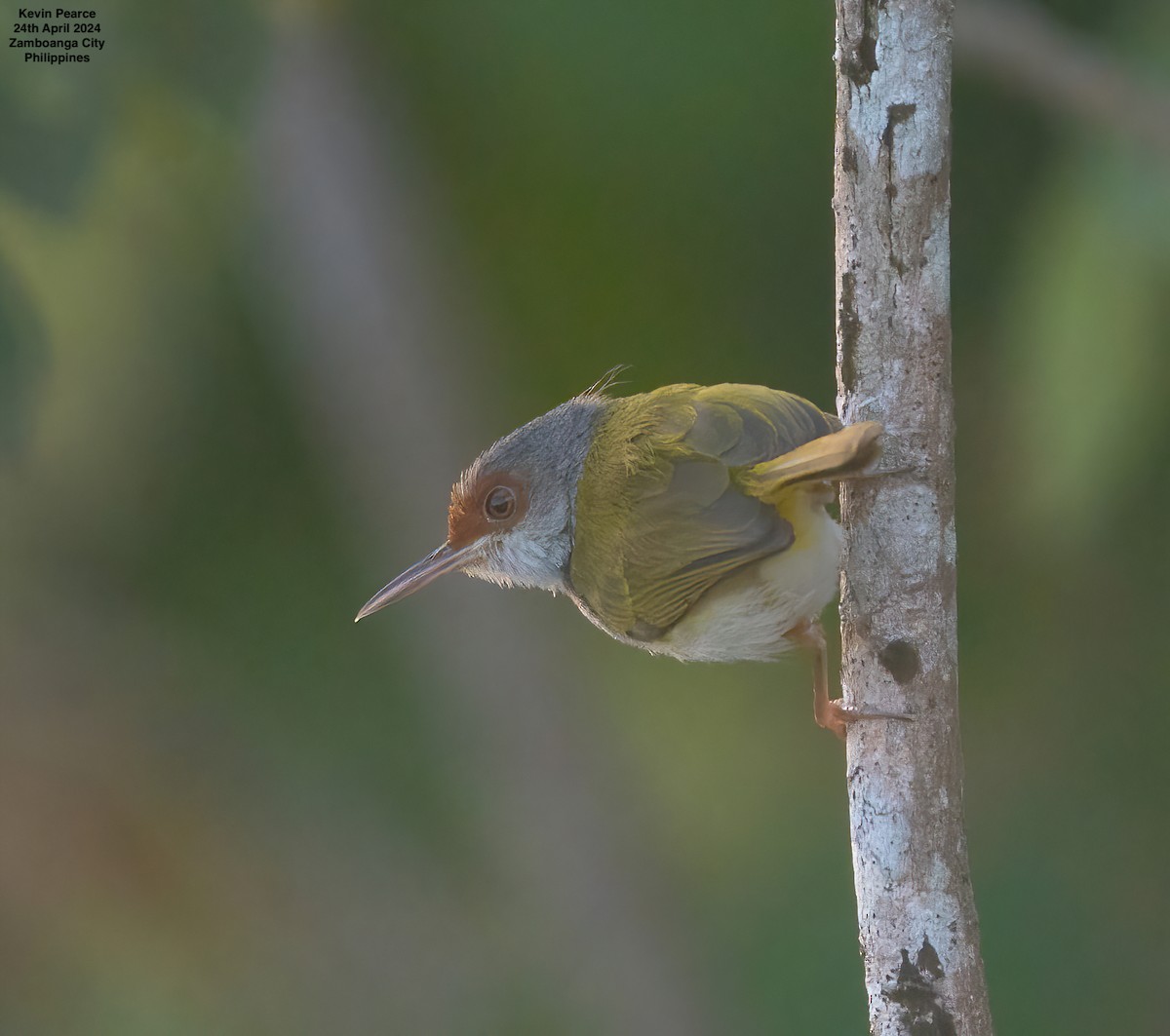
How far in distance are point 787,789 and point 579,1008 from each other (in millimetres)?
1958

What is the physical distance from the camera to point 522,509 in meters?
3.54

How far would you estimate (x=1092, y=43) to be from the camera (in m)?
4.94

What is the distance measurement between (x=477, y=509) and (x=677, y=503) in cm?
77

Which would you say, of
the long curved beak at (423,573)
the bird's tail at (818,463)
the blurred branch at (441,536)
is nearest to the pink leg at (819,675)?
the bird's tail at (818,463)

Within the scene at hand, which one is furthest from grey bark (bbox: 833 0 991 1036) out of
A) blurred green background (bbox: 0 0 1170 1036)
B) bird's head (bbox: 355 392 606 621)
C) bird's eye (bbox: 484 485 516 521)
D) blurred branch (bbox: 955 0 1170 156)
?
blurred branch (bbox: 955 0 1170 156)

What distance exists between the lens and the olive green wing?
114 inches

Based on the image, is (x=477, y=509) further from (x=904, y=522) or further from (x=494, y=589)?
(x=494, y=589)

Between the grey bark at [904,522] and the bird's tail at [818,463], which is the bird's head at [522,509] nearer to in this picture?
the bird's tail at [818,463]

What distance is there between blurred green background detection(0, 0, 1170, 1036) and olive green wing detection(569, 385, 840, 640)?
6.01 ft

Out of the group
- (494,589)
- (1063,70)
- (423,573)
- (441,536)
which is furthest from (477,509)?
(494,589)

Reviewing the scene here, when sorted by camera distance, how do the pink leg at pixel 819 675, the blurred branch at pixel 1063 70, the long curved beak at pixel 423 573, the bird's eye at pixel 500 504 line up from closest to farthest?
the pink leg at pixel 819 675 < the long curved beak at pixel 423 573 < the bird's eye at pixel 500 504 < the blurred branch at pixel 1063 70

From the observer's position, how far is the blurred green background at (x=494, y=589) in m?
5.36

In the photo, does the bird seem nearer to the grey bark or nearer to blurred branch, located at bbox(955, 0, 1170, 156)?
the grey bark

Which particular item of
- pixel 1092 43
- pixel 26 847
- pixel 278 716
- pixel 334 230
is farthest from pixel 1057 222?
pixel 26 847
